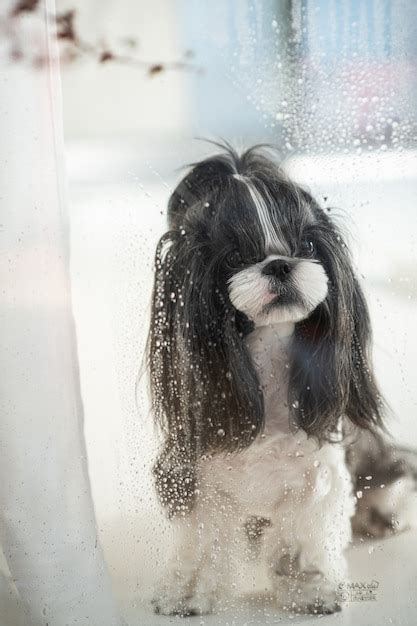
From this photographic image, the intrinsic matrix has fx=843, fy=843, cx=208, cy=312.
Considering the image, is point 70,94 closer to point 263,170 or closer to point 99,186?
point 99,186

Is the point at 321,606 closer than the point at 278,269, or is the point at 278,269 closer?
the point at 278,269

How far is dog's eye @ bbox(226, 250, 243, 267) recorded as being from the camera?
1.11 m

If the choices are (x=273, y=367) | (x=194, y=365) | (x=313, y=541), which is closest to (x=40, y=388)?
(x=194, y=365)

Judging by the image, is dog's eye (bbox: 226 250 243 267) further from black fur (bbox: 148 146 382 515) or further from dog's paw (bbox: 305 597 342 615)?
dog's paw (bbox: 305 597 342 615)

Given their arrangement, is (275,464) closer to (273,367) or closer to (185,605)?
(273,367)

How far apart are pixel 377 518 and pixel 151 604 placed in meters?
0.35

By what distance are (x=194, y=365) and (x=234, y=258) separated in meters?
0.16

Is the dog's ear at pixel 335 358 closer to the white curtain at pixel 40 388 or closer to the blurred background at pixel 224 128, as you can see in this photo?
the blurred background at pixel 224 128

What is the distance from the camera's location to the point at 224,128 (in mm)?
1136

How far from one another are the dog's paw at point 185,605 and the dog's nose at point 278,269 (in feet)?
1.59

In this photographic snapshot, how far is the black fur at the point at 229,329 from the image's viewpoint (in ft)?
3.67

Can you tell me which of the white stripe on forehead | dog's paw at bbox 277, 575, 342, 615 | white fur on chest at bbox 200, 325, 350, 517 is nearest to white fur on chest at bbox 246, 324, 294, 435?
white fur on chest at bbox 200, 325, 350, 517

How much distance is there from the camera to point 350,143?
3.71ft

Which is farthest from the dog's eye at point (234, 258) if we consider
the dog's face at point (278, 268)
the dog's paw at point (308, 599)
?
the dog's paw at point (308, 599)
